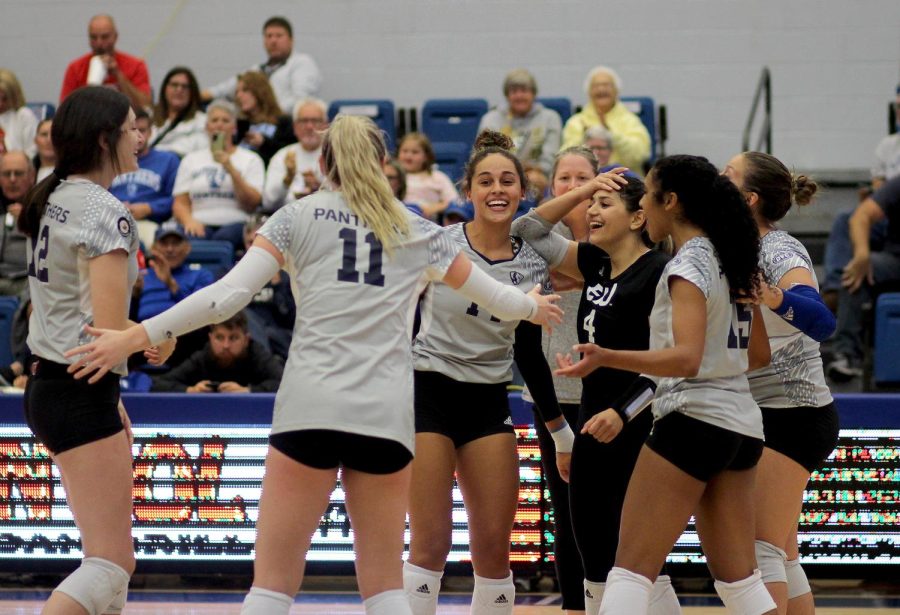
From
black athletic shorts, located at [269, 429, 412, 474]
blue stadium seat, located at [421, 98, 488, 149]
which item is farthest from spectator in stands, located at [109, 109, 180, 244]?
black athletic shorts, located at [269, 429, 412, 474]

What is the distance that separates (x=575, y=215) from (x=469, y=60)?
6.34m

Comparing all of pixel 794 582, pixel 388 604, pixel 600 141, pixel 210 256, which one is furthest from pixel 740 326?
pixel 210 256

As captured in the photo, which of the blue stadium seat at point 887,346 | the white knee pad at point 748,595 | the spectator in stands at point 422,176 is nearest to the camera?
the white knee pad at point 748,595

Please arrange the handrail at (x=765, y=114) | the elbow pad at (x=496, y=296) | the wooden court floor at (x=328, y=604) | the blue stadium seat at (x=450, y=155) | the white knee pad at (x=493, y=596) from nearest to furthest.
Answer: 1. the elbow pad at (x=496, y=296)
2. the white knee pad at (x=493, y=596)
3. the wooden court floor at (x=328, y=604)
4. the blue stadium seat at (x=450, y=155)
5. the handrail at (x=765, y=114)

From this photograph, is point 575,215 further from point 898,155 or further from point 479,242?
point 898,155

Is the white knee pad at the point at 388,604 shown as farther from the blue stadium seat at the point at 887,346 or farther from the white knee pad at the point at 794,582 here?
the blue stadium seat at the point at 887,346

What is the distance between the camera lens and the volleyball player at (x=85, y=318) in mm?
3600

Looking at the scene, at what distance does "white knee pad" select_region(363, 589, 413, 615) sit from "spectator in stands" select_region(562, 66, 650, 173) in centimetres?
625

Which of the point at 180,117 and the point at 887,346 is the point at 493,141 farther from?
the point at 180,117

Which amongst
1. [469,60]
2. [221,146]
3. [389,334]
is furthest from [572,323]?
[469,60]

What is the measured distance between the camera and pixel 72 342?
3.67 meters

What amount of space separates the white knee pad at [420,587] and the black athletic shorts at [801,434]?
48.8 inches

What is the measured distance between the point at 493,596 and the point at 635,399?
929 millimetres

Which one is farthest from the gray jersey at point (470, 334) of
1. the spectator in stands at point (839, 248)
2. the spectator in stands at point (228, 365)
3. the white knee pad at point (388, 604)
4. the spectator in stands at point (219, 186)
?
the spectator in stands at point (219, 186)
